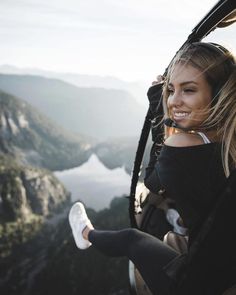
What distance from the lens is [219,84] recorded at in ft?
7.95

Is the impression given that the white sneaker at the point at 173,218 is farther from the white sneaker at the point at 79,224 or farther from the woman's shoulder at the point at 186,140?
the woman's shoulder at the point at 186,140

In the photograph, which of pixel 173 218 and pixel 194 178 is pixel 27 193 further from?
pixel 194 178

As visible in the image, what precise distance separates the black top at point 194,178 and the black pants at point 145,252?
413mm

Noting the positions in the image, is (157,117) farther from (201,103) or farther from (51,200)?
(51,200)

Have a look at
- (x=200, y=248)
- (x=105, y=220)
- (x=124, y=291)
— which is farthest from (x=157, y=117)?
(x=105, y=220)

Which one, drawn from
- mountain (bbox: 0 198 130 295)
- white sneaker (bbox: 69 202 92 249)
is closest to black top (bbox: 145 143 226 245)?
white sneaker (bbox: 69 202 92 249)

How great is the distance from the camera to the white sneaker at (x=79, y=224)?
388 cm

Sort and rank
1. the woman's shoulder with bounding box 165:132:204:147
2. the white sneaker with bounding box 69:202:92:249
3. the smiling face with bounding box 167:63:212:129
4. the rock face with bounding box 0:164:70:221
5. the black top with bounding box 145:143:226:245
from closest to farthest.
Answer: the black top with bounding box 145:143:226:245
the woman's shoulder with bounding box 165:132:204:147
the smiling face with bounding box 167:63:212:129
the white sneaker with bounding box 69:202:92:249
the rock face with bounding box 0:164:70:221

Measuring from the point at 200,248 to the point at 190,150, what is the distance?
570 mm

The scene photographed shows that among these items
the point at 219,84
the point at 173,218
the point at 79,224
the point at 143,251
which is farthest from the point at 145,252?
the point at 79,224

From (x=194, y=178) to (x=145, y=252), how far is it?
0.86 meters

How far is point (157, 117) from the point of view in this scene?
3324 millimetres

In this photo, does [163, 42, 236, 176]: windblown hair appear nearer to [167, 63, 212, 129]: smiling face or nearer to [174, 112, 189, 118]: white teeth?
[167, 63, 212, 129]: smiling face

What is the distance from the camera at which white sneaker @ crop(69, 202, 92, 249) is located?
3.88 metres
